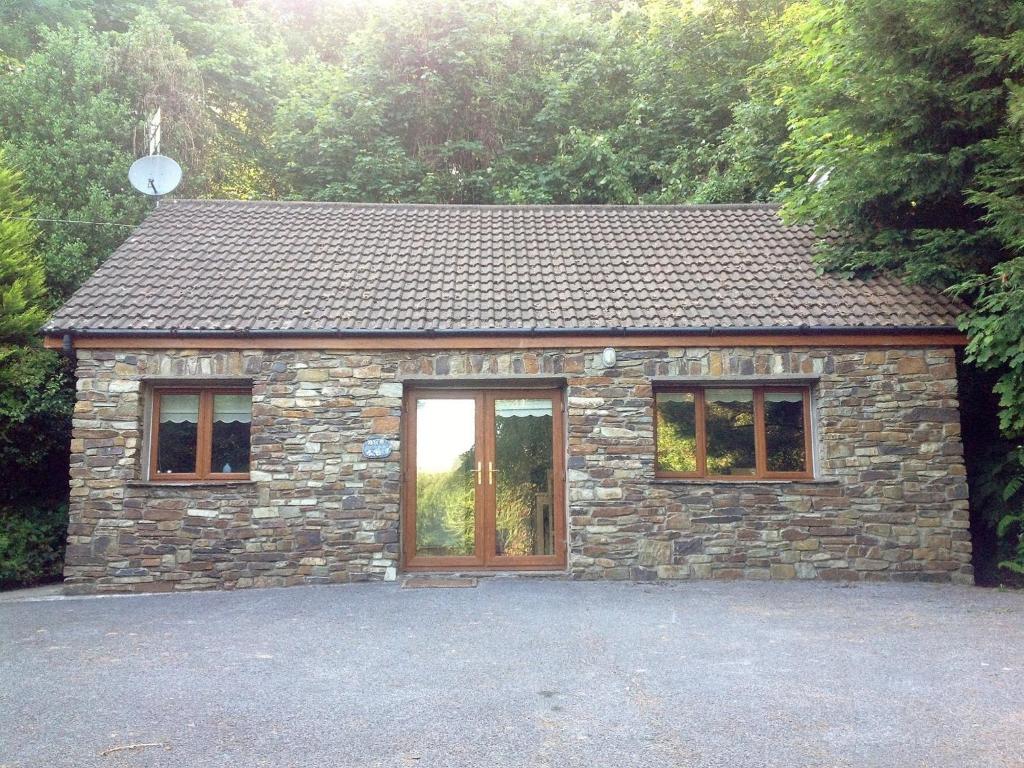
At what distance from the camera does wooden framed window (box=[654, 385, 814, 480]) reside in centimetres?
937

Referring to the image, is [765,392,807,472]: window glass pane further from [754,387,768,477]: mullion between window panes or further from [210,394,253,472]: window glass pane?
[210,394,253,472]: window glass pane

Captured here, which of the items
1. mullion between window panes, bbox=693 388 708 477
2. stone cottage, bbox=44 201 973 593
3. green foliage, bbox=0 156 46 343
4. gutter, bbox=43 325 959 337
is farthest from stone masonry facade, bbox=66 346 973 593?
green foliage, bbox=0 156 46 343

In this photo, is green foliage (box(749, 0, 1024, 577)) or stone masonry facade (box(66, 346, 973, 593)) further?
stone masonry facade (box(66, 346, 973, 593))

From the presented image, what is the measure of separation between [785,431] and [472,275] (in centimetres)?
455

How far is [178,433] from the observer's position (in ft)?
30.5

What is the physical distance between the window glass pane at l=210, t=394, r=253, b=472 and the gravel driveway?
1.84m

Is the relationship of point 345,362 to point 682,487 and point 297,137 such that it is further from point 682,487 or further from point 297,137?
point 297,137

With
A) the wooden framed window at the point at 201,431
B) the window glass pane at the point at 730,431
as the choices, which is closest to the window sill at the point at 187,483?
the wooden framed window at the point at 201,431

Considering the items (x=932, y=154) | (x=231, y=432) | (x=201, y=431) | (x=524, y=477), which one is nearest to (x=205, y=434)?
(x=201, y=431)

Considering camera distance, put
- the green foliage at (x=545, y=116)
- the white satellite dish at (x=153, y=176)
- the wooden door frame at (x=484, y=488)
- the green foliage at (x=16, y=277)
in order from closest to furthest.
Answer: the green foliage at (x=545, y=116) < the wooden door frame at (x=484, y=488) < the green foliage at (x=16, y=277) < the white satellite dish at (x=153, y=176)

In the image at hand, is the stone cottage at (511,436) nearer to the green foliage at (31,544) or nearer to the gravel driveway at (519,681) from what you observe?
the gravel driveway at (519,681)

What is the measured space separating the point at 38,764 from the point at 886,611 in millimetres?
6833

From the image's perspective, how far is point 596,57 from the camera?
20.5 meters

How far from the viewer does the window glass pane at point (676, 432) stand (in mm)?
9367
